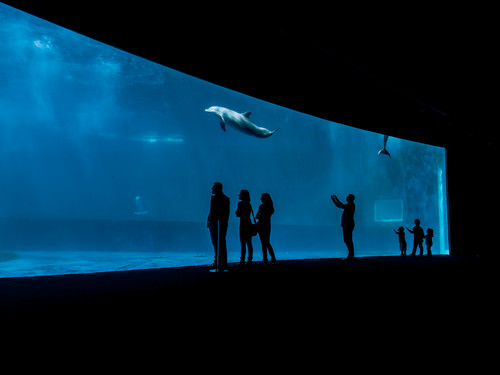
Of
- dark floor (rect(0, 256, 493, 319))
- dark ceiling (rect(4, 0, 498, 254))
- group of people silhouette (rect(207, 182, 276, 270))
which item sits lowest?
dark floor (rect(0, 256, 493, 319))

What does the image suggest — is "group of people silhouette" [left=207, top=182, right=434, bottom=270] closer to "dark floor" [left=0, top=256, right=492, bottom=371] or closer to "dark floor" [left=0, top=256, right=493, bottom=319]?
"dark floor" [left=0, top=256, right=493, bottom=319]

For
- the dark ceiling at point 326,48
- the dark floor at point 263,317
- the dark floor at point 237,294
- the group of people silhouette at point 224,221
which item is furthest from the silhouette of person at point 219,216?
the dark ceiling at point 326,48

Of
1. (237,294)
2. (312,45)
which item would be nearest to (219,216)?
(237,294)

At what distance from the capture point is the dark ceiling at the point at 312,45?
4879mm

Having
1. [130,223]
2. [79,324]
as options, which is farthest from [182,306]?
[130,223]

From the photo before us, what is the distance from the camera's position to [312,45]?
5.85 metres

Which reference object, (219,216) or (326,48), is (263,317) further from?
(326,48)

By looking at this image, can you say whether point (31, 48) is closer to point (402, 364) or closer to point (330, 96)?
point (330, 96)

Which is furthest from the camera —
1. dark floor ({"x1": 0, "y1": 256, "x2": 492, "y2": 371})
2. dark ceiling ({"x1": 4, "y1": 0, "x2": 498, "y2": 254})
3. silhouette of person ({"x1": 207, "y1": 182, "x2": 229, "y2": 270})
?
silhouette of person ({"x1": 207, "y1": 182, "x2": 229, "y2": 270})

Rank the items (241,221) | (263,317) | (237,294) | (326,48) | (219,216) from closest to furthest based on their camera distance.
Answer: (263,317), (237,294), (326,48), (219,216), (241,221)

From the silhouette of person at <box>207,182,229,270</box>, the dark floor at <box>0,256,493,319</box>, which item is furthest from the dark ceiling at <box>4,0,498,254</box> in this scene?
the dark floor at <box>0,256,493,319</box>

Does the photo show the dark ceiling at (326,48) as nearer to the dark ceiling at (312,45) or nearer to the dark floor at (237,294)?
the dark ceiling at (312,45)

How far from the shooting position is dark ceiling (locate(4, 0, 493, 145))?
4879mm

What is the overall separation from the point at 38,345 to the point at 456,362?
9.13ft
